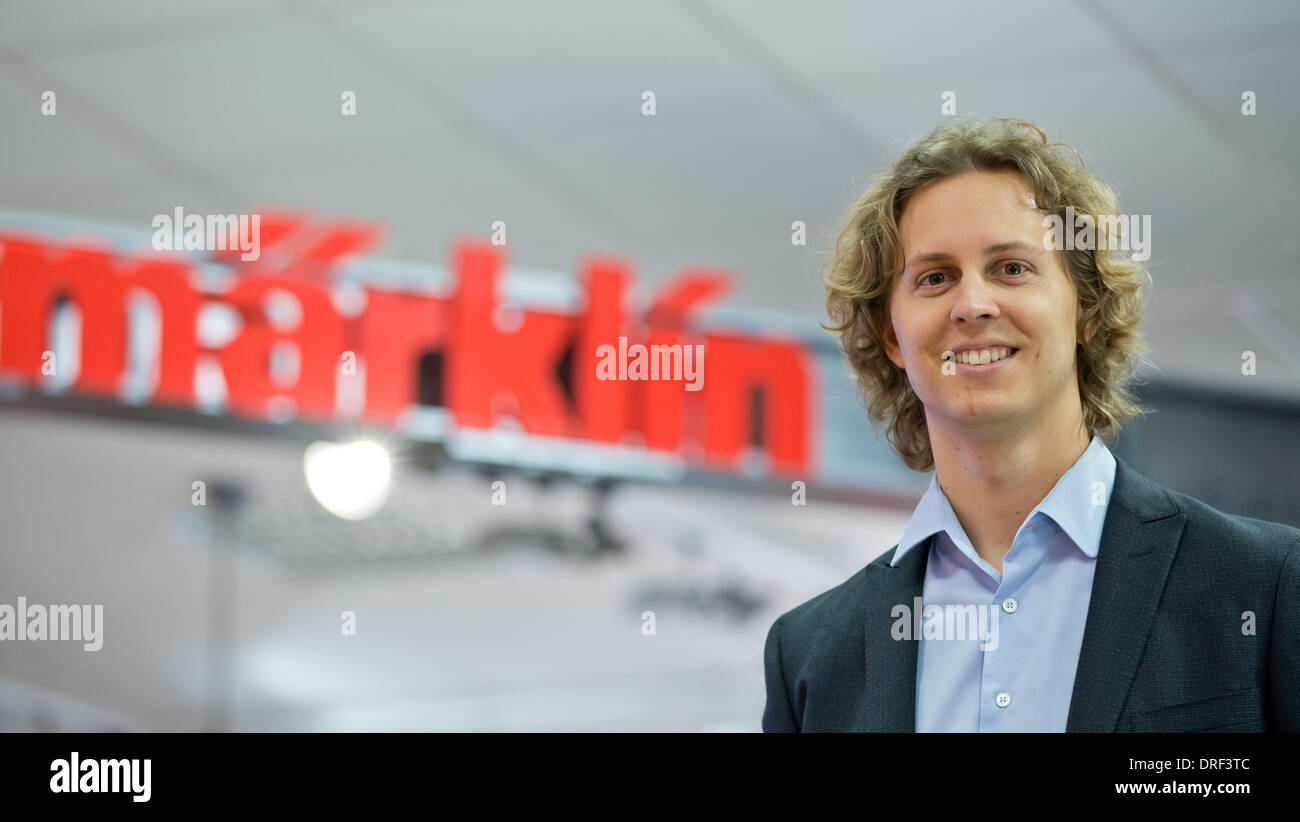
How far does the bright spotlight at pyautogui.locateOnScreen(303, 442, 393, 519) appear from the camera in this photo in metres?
4.35

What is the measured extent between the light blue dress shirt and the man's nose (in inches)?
5.8

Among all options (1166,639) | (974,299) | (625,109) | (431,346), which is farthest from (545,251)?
(1166,639)

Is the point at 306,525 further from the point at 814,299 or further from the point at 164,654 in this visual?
the point at 814,299

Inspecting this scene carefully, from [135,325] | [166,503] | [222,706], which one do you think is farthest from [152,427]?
[222,706]

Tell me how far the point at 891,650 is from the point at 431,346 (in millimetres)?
3293

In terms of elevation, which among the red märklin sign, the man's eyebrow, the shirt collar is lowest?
the shirt collar

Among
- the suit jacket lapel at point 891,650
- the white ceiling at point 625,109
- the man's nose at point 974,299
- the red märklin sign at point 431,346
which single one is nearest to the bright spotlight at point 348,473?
the red märklin sign at point 431,346

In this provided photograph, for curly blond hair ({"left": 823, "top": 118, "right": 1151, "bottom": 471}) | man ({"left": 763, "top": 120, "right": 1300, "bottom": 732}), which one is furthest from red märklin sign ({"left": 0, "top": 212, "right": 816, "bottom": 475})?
man ({"left": 763, "top": 120, "right": 1300, "bottom": 732})

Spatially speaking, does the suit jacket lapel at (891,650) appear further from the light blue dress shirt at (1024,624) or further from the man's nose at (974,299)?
the man's nose at (974,299)

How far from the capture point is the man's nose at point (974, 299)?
3.47 feet

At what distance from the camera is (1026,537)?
1.10 meters

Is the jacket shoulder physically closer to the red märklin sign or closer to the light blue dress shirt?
the light blue dress shirt

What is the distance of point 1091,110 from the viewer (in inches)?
127

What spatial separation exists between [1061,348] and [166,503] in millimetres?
4246
